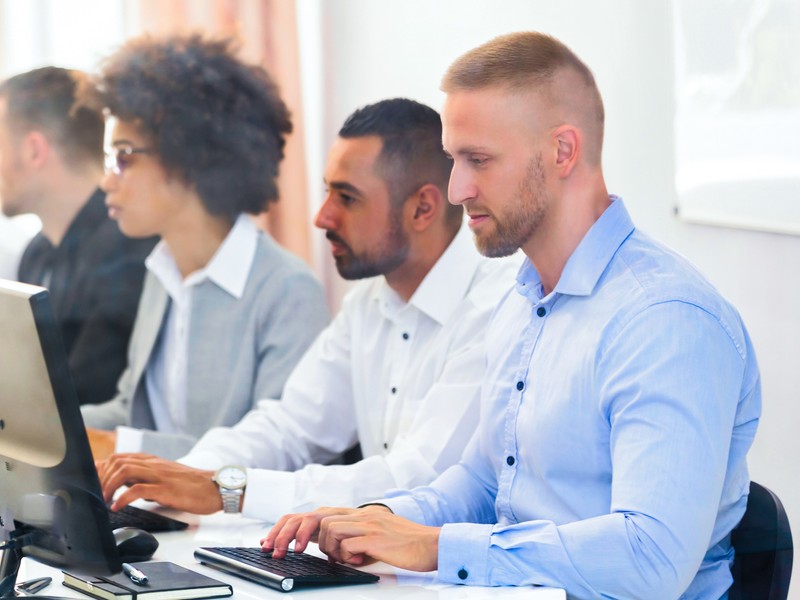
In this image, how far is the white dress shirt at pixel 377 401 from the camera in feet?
5.96

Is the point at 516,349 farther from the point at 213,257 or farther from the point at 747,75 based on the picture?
the point at 213,257

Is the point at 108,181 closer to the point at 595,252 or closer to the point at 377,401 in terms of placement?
the point at 377,401

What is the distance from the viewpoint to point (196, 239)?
265 centimetres

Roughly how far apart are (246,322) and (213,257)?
0.22m

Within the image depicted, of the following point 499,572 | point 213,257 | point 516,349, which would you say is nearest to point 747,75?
point 516,349

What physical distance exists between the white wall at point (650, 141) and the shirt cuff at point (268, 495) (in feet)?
2.35

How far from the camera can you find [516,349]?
5.03 feet

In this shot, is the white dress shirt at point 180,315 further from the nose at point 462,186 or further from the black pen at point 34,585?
the black pen at point 34,585

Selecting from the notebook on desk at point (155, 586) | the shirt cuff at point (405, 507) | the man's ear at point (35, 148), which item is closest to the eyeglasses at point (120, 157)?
the man's ear at point (35, 148)

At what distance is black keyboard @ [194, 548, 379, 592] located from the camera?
4.12 feet

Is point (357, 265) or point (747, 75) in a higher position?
point (747, 75)

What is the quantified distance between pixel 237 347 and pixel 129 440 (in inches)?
12.4

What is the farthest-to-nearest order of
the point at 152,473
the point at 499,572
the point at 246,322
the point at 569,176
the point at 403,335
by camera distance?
1. the point at 246,322
2. the point at 403,335
3. the point at 152,473
4. the point at 569,176
5. the point at 499,572


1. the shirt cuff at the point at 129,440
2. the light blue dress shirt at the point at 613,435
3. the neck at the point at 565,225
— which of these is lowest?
the shirt cuff at the point at 129,440
